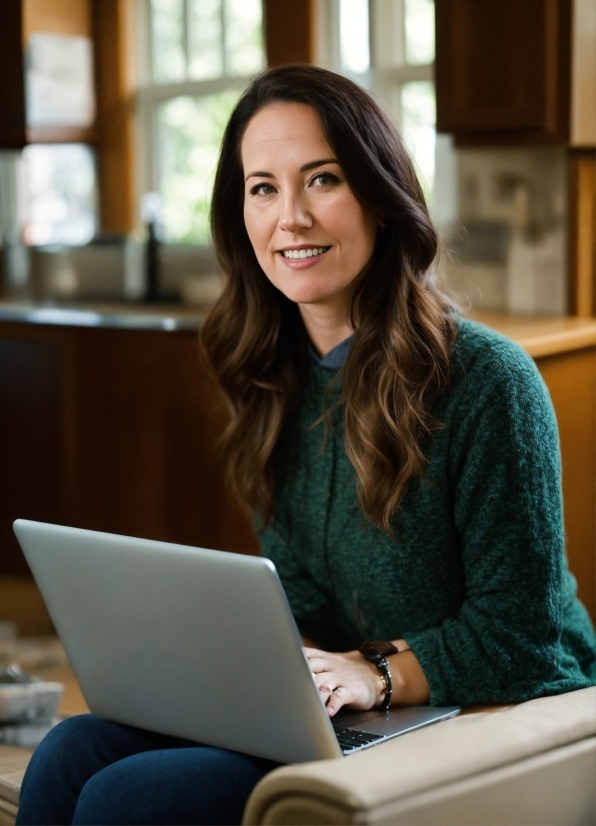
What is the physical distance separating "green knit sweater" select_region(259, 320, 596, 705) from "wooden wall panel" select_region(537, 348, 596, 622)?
4.04ft

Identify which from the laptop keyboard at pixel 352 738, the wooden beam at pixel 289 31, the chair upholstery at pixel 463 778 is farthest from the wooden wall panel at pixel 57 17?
the chair upholstery at pixel 463 778

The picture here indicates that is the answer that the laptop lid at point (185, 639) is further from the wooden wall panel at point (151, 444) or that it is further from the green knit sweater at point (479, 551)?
the wooden wall panel at point (151, 444)

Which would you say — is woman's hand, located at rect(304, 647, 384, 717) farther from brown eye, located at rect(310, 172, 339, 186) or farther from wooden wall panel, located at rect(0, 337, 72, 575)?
wooden wall panel, located at rect(0, 337, 72, 575)

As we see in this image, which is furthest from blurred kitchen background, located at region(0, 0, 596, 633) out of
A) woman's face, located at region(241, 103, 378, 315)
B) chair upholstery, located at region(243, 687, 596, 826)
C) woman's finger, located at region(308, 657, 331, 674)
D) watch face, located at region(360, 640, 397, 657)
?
chair upholstery, located at region(243, 687, 596, 826)

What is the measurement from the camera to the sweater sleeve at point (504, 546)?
1.61 m

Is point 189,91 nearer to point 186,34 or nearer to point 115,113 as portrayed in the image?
point 186,34

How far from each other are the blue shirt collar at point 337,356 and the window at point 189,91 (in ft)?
8.78

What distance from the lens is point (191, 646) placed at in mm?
1408

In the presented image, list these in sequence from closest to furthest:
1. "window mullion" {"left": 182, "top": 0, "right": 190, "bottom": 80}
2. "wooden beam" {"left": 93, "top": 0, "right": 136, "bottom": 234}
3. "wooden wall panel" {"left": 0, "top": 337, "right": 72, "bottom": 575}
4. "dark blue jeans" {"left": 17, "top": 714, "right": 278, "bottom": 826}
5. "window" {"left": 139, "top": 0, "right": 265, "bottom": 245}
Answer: "dark blue jeans" {"left": 17, "top": 714, "right": 278, "bottom": 826} → "wooden wall panel" {"left": 0, "top": 337, "right": 72, "bottom": 575} → "window" {"left": 139, "top": 0, "right": 265, "bottom": 245} → "window mullion" {"left": 182, "top": 0, "right": 190, "bottom": 80} → "wooden beam" {"left": 93, "top": 0, "right": 136, "bottom": 234}

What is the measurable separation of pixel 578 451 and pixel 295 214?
1.51 meters

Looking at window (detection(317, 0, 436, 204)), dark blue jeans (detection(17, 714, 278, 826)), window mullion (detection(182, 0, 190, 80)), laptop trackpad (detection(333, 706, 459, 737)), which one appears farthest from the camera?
window mullion (detection(182, 0, 190, 80))

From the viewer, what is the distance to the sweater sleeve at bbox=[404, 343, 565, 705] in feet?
5.27

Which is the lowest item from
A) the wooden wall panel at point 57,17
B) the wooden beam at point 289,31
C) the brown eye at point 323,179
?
the brown eye at point 323,179

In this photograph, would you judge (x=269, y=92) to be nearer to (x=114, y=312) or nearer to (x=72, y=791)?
(x=72, y=791)
